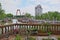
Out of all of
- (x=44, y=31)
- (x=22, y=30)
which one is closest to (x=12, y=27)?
(x=22, y=30)

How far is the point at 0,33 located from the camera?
20.7ft

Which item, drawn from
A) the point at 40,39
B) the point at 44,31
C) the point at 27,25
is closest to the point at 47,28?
the point at 44,31

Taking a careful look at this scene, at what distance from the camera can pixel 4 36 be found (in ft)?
20.7

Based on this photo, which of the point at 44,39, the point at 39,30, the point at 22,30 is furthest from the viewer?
the point at 39,30

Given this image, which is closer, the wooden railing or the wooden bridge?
the wooden bridge

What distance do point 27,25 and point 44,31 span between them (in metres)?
0.78

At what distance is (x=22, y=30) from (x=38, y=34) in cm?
73

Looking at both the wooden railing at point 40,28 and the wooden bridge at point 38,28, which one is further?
the wooden railing at point 40,28

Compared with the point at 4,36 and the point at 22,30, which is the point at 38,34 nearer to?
the point at 22,30

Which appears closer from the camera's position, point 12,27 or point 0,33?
point 0,33

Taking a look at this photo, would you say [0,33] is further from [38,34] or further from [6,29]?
[38,34]

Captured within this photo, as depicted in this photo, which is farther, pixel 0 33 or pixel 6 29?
pixel 6 29

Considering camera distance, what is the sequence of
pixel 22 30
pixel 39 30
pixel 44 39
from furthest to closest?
pixel 39 30 < pixel 22 30 < pixel 44 39

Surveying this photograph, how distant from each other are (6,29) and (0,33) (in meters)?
0.69
